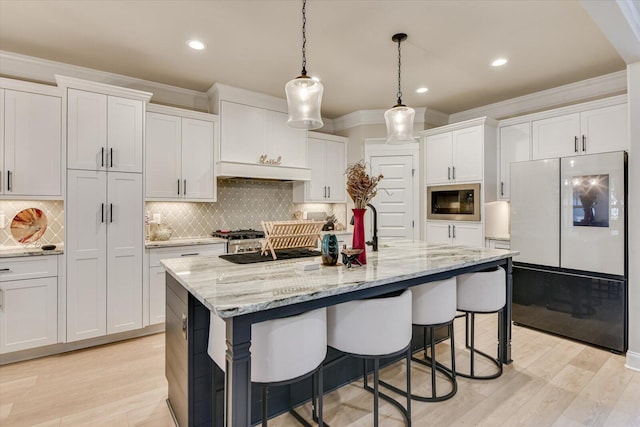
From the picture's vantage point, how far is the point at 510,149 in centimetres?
421

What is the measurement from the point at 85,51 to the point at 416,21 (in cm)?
298

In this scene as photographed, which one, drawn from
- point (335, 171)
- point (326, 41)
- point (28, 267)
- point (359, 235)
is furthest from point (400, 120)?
point (28, 267)

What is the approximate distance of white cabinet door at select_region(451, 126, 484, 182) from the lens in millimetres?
4230

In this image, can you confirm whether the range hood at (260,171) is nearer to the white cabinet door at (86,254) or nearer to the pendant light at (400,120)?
the white cabinet door at (86,254)

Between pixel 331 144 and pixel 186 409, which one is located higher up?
pixel 331 144

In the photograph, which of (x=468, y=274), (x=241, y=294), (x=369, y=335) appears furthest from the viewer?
(x=468, y=274)

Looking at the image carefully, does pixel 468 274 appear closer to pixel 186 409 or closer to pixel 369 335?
pixel 369 335

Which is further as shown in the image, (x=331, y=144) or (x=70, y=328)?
(x=331, y=144)

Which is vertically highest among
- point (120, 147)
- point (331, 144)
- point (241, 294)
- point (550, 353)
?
point (331, 144)

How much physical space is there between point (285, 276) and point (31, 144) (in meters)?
2.82

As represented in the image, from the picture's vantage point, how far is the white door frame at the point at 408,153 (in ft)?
16.3

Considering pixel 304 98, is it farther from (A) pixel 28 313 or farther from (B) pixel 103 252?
(A) pixel 28 313

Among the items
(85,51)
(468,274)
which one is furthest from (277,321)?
(85,51)

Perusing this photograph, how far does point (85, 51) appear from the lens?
3107 mm
